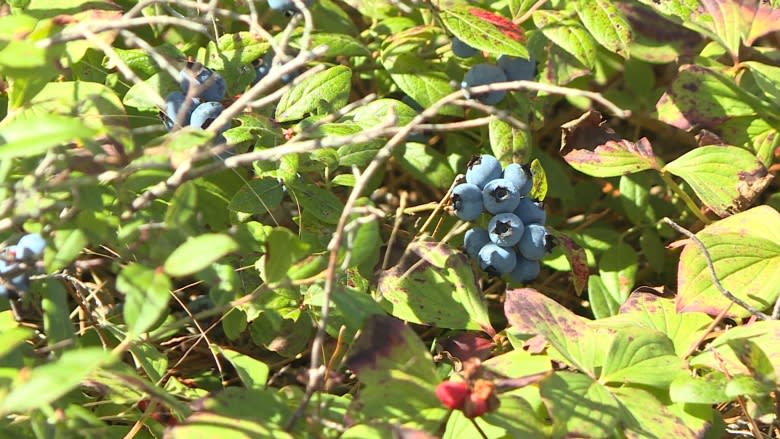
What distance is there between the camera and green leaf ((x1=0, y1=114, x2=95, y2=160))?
856 mm

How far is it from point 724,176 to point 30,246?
3.44 feet

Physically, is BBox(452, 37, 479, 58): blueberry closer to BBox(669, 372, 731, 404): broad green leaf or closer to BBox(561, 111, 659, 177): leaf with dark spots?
BBox(561, 111, 659, 177): leaf with dark spots

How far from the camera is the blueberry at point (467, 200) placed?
4.55ft

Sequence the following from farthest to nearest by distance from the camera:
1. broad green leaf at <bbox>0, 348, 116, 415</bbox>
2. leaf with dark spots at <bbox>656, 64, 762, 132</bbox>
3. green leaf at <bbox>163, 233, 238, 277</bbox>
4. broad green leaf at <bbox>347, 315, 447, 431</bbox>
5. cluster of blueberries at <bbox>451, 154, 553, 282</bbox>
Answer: leaf with dark spots at <bbox>656, 64, 762, 132</bbox> < cluster of blueberries at <bbox>451, 154, 553, 282</bbox> < broad green leaf at <bbox>347, 315, 447, 431</bbox> < green leaf at <bbox>163, 233, 238, 277</bbox> < broad green leaf at <bbox>0, 348, 116, 415</bbox>

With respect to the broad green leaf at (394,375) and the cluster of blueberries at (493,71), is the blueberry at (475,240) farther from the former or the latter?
the broad green leaf at (394,375)

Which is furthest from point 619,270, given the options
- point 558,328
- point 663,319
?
point 558,328

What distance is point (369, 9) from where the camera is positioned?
1522mm

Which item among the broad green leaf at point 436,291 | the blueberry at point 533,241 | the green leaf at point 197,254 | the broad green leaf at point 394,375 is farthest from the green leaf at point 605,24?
the green leaf at point 197,254

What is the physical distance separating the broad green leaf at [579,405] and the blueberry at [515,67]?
2.03ft

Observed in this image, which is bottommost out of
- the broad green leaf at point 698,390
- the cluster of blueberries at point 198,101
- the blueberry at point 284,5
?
the broad green leaf at point 698,390

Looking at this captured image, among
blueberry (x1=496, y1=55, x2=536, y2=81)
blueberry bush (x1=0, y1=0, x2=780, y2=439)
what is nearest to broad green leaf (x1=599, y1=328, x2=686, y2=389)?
blueberry bush (x1=0, y1=0, x2=780, y2=439)

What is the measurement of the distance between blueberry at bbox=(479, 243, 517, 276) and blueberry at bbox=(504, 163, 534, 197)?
9 cm

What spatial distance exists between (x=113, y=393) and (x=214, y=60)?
582mm

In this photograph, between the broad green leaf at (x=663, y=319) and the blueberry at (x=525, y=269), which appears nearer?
the broad green leaf at (x=663, y=319)
